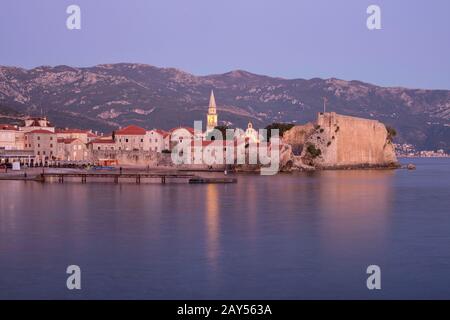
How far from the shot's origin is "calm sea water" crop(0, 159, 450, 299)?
17.1 meters

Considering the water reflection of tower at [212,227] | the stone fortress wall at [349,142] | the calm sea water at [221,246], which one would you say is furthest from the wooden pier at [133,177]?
the stone fortress wall at [349,142]

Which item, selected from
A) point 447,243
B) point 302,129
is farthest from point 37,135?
point 447,243

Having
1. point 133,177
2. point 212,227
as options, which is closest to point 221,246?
point 212,227

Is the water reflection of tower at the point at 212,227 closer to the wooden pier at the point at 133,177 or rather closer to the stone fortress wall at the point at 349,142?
the wooden pier at the point at 133,177

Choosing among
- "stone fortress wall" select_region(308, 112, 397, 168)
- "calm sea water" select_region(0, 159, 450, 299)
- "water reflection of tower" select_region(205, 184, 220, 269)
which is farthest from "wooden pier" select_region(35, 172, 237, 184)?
"stone fortress wall" select_region(308, 112, 397, 168)

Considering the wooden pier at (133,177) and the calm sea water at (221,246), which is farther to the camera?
the wooden pier at (133,177)

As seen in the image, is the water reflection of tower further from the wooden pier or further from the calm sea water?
the wooden pier

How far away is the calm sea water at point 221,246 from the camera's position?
1708 cm

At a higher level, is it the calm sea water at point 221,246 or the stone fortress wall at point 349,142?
the stone fortress wall at point 349,142

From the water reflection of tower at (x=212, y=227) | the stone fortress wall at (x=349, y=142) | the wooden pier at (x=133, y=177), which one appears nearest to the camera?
the water reflection of tower at (x=212, y=227)

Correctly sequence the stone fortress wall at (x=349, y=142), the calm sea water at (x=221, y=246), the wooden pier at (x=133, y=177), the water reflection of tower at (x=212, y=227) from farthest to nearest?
the stone fortress wall at (x=349, y=142) < the wooden pier at (x=133, y=177) < the water reflection of tower at (x=212, y=227) < the calm sea water at (x=221, y=246)

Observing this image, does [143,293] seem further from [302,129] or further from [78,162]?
[302,129]
